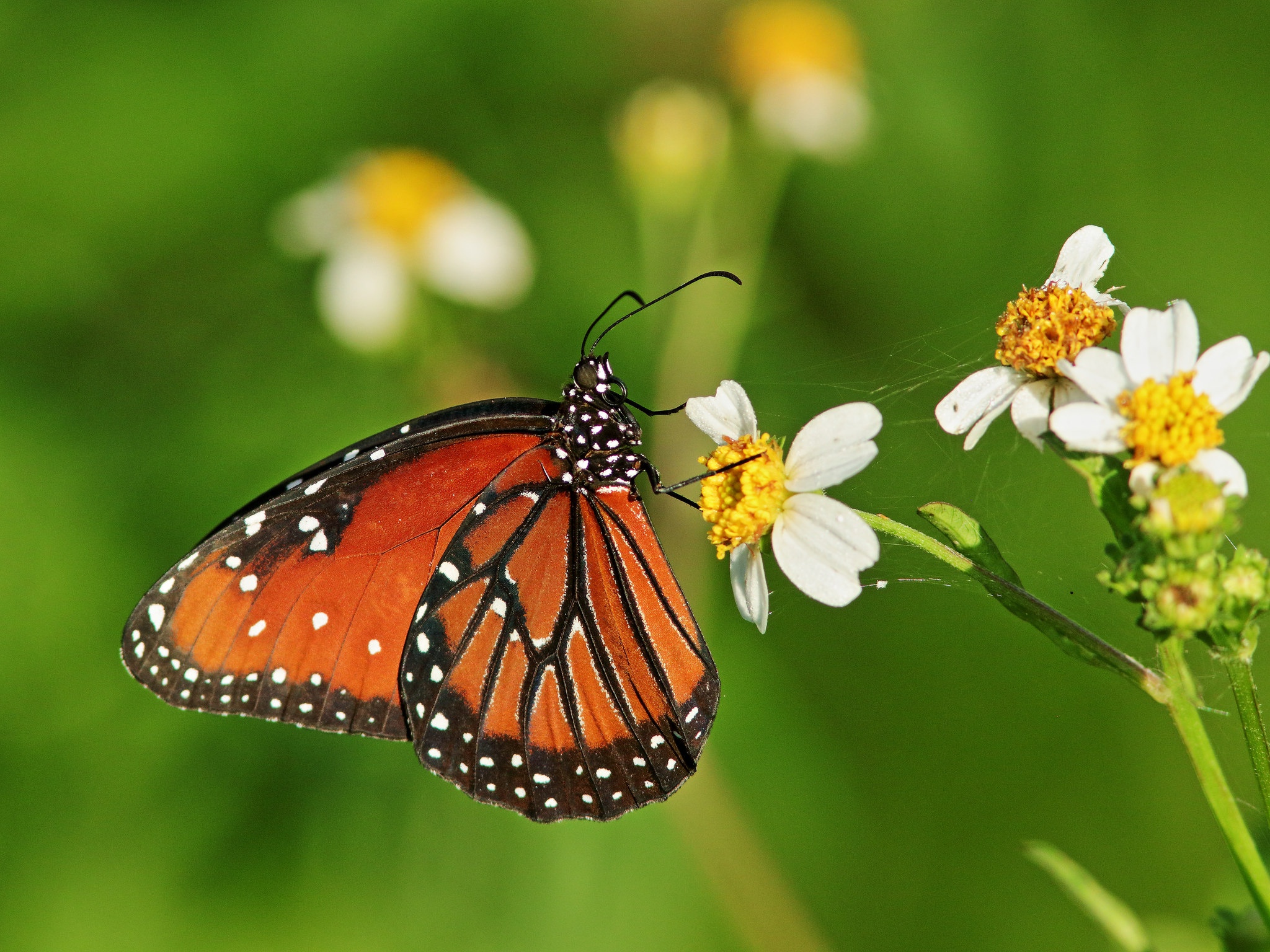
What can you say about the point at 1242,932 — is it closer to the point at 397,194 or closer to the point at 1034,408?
the point at 1034,408

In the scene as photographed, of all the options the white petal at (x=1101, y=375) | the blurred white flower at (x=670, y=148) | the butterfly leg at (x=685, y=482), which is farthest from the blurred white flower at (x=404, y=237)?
the white petal at (x=1101, y=375)

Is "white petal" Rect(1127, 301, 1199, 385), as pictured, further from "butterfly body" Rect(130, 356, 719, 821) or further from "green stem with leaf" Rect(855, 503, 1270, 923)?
"butterfly body" Rect(130, 356, 719, 821)

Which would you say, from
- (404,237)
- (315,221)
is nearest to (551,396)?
(404,237)

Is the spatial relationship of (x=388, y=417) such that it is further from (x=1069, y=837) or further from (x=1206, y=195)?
(x=1206, y=195)

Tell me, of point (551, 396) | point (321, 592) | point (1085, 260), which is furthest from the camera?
point (551, 396)

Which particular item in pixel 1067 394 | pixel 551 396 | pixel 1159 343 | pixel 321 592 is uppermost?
pixel 1159 343

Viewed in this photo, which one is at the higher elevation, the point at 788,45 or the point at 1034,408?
the point at 788,45

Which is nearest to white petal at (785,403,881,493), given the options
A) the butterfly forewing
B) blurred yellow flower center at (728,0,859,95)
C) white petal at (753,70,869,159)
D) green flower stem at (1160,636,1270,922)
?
green flower stem at (1160,636,1270,922)

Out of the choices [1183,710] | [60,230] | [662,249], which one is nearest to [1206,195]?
[662,249]
